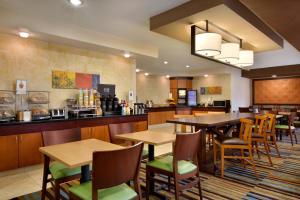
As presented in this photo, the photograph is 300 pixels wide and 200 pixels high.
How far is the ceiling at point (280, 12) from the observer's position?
2574 millimetres

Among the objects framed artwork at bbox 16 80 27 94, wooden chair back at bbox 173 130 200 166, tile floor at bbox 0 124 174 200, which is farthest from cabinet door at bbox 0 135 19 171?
wooden chair back at bbox 173 130 200 166

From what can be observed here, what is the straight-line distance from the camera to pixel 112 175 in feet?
5.17

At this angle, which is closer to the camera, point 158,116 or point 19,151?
point 19,151

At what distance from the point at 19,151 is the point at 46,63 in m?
1.83

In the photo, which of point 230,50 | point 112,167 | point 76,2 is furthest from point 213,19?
point 112,167

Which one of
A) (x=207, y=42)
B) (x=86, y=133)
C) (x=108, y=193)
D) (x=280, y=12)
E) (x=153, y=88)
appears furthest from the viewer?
(x=153, y=88)

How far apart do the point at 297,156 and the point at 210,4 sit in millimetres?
3928

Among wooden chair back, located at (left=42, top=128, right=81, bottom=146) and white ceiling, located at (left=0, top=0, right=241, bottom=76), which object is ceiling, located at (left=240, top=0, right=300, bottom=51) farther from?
wooden chair back, located at (left=42, top=128, right=81, bottom=146)

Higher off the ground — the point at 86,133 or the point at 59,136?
the point at 59,136

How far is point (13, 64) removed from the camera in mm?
3859

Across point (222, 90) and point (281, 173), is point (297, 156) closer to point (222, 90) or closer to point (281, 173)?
point (281, 173)

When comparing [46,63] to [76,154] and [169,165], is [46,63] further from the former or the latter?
[169,165]

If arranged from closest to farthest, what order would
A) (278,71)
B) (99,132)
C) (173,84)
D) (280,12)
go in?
(280,12) → (99,132) → (278,71) → (173,84)

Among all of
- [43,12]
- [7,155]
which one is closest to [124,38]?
[43,12]
